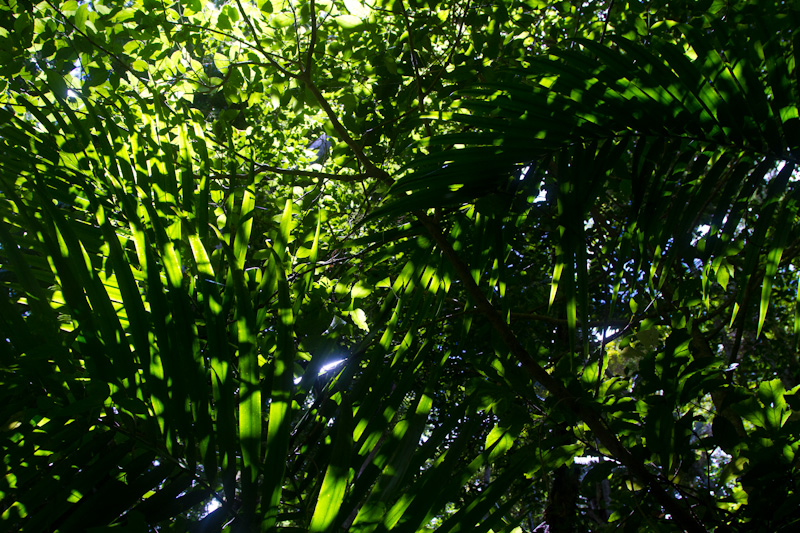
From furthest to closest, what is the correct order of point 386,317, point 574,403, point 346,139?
point 346,139 < point 574,403 < point 386,317

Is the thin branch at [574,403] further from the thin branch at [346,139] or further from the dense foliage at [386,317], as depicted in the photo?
the thin branch at [346,139]

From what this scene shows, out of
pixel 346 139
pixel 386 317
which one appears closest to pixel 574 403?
pixel 386 317

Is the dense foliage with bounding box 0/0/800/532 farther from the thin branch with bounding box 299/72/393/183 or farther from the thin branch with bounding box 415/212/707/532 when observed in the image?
the thin branch with bounding box 299/72/393/183

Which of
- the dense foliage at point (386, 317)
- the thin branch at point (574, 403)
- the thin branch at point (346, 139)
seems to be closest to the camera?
the dense foliage at point (386, 317)

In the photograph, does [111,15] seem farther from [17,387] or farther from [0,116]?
[17,387]

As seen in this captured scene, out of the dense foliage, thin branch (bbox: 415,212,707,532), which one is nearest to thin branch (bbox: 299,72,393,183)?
the dense foliage

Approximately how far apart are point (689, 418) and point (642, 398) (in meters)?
0.10

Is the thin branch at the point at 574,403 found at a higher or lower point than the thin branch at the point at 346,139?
lower

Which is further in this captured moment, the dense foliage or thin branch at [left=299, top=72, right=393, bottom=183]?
thin branch at [left=299, top=72, right=393, bottom=183]

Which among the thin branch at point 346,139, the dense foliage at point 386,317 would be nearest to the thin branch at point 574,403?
the dense foliage at point 386,317

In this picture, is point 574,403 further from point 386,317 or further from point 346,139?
point 346,139

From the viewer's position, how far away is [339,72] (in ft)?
6.62

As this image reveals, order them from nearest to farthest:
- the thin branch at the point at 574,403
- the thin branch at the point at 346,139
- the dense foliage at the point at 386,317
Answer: the dense foliage at the point at 386,317
the thin branch at the point at 574,403
the thin branch at the point at 346,139

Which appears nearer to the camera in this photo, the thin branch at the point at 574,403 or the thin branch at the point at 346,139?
the thin branch at the point at 574,403
